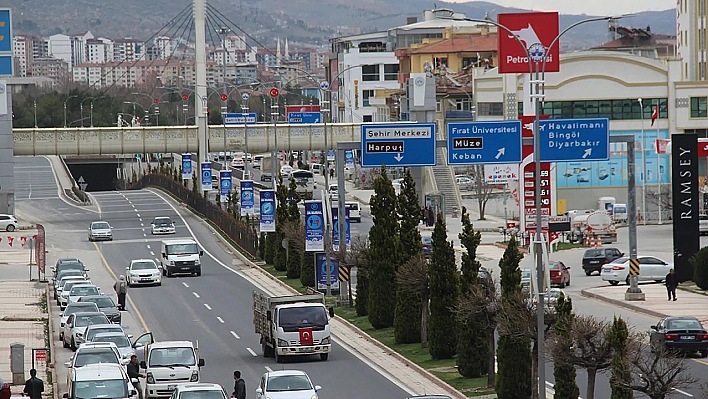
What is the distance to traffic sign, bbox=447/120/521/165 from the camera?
139 ft

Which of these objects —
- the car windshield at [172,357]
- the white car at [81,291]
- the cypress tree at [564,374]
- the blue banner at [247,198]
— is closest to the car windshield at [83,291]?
the white car at [81,291]

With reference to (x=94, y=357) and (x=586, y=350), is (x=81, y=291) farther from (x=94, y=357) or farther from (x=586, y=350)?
(x=586, y=350)

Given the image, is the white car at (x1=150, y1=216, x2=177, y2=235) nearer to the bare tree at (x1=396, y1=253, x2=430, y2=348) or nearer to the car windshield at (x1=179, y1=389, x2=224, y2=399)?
the bare tree at (x1=396, y1=253, x2=430, y2=348)

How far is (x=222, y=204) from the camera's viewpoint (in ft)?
274

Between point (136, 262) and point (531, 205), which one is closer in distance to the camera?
point (531, 205)

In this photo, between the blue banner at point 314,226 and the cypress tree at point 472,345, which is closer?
the cypress tree at point 472,345

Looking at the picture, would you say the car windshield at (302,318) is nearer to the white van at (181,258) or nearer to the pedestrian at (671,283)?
the pedestrian at (671,283)

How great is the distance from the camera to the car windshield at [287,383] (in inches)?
1067

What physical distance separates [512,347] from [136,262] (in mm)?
32988

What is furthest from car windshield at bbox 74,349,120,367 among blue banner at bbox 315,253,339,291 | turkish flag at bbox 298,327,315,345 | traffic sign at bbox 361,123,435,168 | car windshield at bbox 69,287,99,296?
blue banner at bbox 315,253,339,291

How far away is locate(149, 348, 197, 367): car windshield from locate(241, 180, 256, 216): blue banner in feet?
124

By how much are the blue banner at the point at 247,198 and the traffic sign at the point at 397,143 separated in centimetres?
2532

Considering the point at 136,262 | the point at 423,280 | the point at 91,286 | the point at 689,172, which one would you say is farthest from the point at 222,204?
the point at 423,280

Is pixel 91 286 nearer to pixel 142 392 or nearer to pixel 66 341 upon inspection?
pixel 66 341
